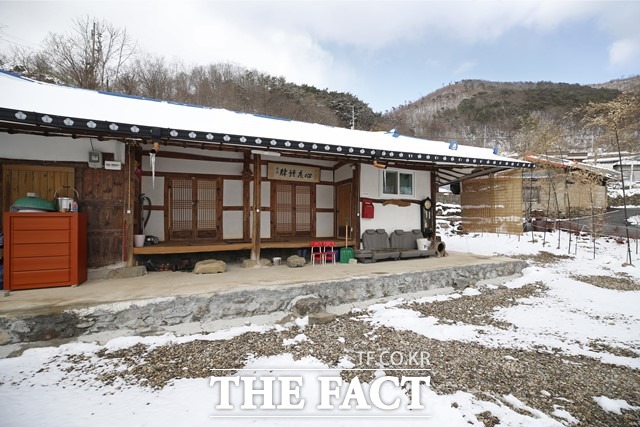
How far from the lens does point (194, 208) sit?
6.70 m

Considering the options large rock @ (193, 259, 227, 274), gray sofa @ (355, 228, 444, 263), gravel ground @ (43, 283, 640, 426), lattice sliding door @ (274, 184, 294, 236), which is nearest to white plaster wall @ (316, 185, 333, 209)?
lattice sliding door @ (274, 184, 294, 236)

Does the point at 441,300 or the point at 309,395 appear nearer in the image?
the point at 309,395

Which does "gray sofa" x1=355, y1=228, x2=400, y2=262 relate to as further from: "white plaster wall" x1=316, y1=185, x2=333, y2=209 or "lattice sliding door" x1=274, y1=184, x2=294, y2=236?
"lattice sliding door" x1=274, y1=184, x2=294, y2=236

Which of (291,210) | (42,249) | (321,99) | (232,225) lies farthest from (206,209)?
(321,99)

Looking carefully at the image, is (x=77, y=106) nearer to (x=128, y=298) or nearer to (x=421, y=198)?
(x=128, y=298)

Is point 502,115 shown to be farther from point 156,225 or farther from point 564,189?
point 156,225

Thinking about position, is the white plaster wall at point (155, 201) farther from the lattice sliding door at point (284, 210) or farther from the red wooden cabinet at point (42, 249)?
the lattice sliding door at point (284, 210)

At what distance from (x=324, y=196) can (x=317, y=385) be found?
5.70 meters

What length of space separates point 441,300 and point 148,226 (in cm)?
641

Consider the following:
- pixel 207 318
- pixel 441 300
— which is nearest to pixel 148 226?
pixel 207 318

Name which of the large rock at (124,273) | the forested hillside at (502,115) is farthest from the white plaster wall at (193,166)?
the forested hillside at (502,115)

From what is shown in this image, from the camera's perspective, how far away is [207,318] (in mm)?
4145

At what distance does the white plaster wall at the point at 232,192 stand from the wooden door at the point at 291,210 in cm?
85

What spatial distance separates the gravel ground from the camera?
2.58m
